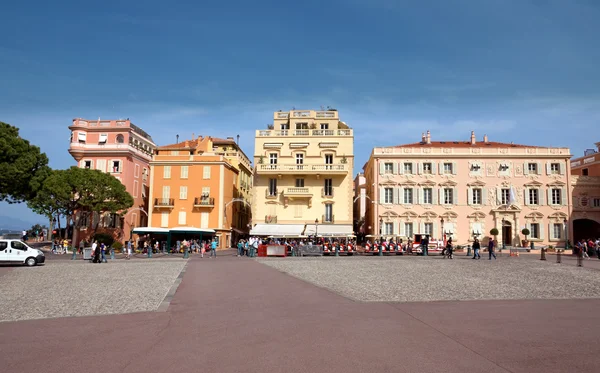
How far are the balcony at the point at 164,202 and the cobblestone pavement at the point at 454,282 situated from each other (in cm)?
3226

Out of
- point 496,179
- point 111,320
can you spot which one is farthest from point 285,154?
point 111,320

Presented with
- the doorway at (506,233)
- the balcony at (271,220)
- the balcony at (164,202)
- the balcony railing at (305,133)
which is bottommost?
the doorway at (506,233)

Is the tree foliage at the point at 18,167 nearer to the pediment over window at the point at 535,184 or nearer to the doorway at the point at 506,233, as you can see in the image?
the doorway at the point at 506,233

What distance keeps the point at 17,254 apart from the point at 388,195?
3462 cm

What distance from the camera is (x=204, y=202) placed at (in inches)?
2124

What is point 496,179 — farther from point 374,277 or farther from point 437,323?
point 437,323

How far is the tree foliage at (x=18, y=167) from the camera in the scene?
47375 millimetres

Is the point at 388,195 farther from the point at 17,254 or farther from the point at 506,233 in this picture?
the point at 17,254

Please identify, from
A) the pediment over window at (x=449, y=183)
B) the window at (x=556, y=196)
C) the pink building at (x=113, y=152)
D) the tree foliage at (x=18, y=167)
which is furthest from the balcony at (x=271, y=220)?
the window at (x=556, y=196)

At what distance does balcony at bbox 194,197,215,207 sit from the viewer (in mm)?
53812

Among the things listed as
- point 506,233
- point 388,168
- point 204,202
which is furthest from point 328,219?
point 506,233

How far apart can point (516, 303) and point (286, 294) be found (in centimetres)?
624

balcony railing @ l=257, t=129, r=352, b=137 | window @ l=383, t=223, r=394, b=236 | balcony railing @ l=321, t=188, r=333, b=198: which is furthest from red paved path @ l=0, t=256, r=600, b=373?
balcony railing @ l=257, t=129, r=352, b=137

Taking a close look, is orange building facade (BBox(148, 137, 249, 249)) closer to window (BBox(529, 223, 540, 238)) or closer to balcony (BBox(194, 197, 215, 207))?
balcony (BBox(194, 197, 215, 207))
